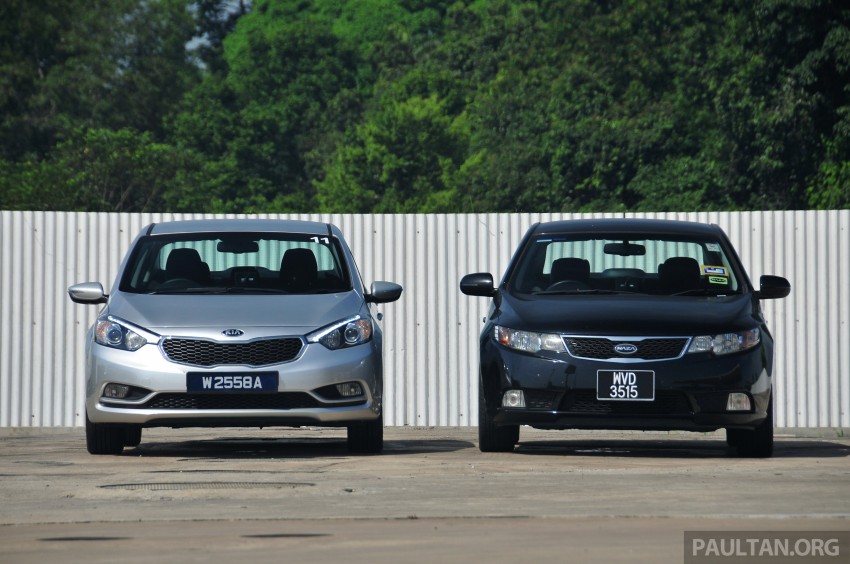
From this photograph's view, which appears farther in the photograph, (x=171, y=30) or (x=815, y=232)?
(x=171, y=30)

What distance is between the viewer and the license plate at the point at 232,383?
10914mm

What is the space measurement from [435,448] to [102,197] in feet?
163

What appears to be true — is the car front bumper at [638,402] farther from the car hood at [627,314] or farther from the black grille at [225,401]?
the black grille at [225,401]

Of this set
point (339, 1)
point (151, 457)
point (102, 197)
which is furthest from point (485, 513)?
point (339, 1)

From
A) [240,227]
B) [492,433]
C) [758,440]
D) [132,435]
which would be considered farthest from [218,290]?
[758,440]

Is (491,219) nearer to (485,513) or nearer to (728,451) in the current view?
(728,451)

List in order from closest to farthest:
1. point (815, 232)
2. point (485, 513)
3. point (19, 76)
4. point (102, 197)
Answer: point (485, 513), point (815, 232), point (102, 197), point (19, 76)

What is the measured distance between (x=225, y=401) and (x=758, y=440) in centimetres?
355

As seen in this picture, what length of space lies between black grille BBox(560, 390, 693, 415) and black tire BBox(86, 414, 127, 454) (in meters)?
3.04

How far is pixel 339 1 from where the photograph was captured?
103 metres

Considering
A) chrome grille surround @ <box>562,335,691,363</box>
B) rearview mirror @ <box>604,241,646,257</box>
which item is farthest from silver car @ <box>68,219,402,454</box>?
rearview mirror @ <box>604,241,646,257</box>

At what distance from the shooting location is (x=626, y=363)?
1084cm

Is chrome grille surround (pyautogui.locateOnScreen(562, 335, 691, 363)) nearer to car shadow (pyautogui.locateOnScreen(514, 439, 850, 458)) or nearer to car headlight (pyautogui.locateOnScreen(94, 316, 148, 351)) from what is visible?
car shadow (pyautogui.locateOnScreen(514, 439, 850, 458))

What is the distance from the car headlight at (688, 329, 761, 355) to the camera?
10930 mm
